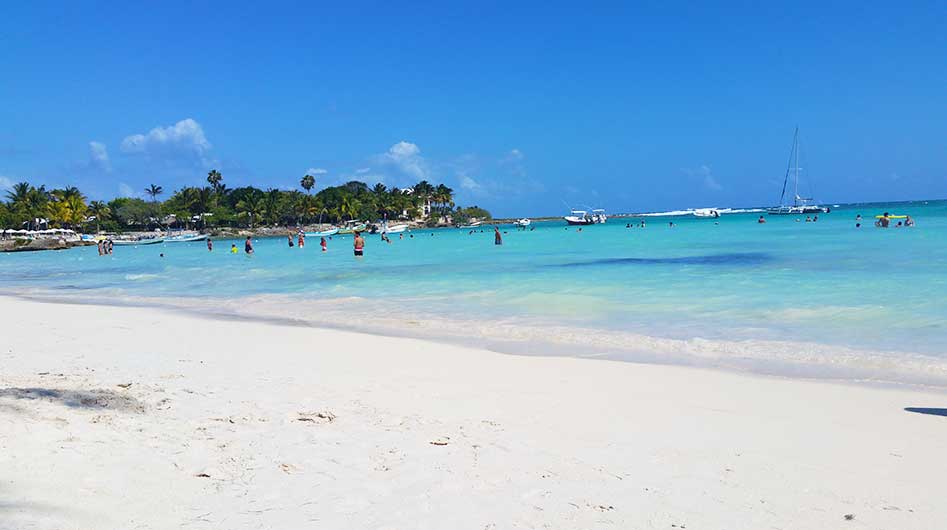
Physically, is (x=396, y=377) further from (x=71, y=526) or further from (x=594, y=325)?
(x=594, y=325)

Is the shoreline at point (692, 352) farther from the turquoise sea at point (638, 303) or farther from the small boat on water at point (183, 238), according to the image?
the small boat on water at point (183, 238)

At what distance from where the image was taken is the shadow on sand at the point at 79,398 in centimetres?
552

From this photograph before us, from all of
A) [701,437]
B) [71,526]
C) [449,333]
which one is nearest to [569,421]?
[701,437]

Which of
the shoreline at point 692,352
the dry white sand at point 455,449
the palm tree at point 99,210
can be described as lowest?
the shoreline at point 692,352

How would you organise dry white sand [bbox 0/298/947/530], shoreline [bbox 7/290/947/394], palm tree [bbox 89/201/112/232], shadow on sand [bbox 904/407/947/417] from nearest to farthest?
dry white sand [bbox 0/298/947/530] → shadow on sand [bbox 904/407/947/417] → shoreline [bbox 7/290/947/394] → palm tree [bbox 89/201/112/232]

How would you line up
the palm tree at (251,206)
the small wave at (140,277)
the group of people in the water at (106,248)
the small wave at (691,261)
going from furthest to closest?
the palm tree at (251,206)
the group of people in the water at (106,248)
the small wave at (691,261)
the small wave at (140,277)

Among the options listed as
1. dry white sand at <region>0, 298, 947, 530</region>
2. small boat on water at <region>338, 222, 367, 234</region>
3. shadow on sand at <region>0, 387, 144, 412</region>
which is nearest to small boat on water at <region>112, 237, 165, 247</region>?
small boat on water at <region>338, 222, 367, 234</region>

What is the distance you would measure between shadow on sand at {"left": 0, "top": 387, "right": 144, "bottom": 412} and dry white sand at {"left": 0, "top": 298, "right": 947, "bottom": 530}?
0.04 m

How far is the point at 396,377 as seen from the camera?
313 inches

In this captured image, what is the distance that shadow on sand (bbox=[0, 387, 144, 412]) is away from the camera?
5520 millimetres

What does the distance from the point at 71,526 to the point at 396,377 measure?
479cm

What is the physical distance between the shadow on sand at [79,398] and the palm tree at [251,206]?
401ft

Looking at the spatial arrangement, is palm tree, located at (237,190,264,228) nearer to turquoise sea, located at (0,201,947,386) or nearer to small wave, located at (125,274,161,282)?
turquoise sea, located at (0,201,947,386)

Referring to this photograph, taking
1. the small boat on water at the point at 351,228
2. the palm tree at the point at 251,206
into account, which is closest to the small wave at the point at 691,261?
the small boat on water at the point at 351,228
